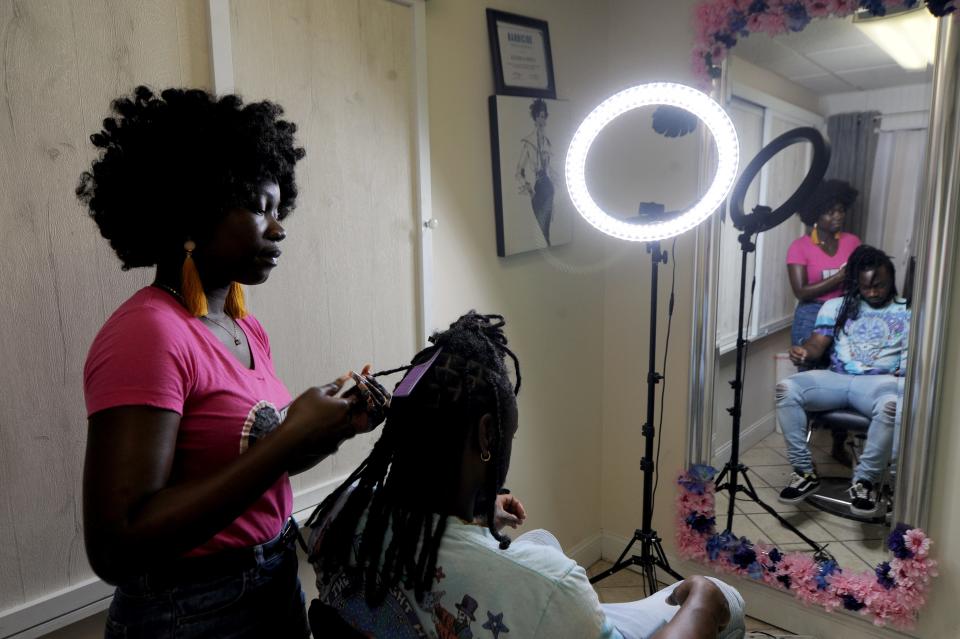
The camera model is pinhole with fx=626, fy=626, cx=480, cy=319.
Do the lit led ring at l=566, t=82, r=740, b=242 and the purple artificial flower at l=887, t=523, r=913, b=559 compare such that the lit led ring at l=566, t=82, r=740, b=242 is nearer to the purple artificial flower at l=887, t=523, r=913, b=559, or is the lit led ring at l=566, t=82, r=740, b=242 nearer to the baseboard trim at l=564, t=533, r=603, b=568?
the purple artificial flower at l=887, t=523, r=913, b=559

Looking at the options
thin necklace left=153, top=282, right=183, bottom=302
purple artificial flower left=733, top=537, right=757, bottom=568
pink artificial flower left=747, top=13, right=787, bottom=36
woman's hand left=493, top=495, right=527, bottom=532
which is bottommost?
purple artificial flower left=733, top=537, right=757, bottom=568

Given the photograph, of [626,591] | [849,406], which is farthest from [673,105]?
[626,591]

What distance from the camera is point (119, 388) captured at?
707 mm

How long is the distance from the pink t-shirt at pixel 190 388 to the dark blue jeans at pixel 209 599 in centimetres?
3

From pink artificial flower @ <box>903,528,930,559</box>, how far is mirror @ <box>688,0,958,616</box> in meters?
0.03

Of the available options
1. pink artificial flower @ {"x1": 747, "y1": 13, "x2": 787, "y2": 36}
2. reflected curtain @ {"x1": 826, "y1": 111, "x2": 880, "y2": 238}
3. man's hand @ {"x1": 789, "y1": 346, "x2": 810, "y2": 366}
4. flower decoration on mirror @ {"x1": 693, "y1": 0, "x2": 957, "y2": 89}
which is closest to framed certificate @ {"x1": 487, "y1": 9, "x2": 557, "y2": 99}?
flower decoration on mirror @ {"x1": 693, "y1": 0, "x2": 957, "y2": 89}

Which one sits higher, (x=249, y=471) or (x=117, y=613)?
(x=249, y=471)

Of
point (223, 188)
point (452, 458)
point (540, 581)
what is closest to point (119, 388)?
point (223, 188)

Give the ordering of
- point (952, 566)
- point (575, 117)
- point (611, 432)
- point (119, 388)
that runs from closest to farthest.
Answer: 1. point (119, 388)
2. point (952, 566)
3. point (575, 117)
4. point (611, 432)

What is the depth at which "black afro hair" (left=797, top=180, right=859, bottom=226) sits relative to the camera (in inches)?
69.9

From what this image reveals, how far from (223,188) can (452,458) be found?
19.5 inches

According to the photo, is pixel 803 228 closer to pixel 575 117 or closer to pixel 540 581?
pixel 575 117

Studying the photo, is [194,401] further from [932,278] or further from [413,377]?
[932,278]

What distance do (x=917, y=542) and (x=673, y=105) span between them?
140cm
